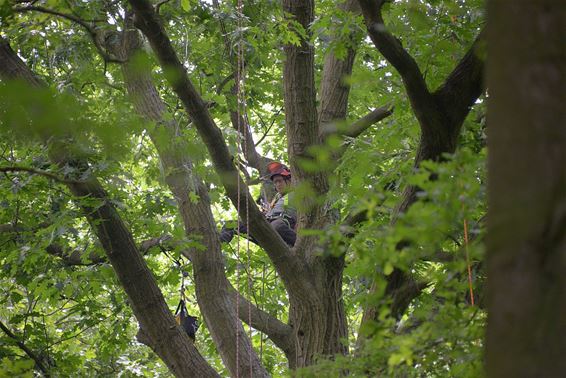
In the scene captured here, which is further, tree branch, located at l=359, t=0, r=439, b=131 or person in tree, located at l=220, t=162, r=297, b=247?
person in tree, located at l=220, t=162, r=297, b=247

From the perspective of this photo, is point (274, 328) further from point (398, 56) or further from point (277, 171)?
point (398, 56)

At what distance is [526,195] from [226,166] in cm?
357

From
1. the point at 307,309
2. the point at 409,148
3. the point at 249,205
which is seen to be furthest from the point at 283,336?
the point at 409,148

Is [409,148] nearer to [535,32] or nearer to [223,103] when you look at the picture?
[223,103]

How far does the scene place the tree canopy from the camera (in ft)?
12.2

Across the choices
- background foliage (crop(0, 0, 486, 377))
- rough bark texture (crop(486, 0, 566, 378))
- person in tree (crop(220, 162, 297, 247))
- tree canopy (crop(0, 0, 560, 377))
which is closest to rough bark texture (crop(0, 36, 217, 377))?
tree canopy (crop(0, 0, 560, 377))

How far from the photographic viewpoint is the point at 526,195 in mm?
1311

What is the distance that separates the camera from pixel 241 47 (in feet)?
17.8

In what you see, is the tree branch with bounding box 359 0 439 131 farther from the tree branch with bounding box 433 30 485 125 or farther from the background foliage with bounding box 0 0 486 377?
the background foliage with bounding box 0 0 486 377

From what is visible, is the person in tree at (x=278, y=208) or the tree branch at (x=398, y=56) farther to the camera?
the person in tree at (x=278, y=208)

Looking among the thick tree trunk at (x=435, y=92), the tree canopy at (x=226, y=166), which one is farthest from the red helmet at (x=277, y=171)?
the thick tree trunk at (x=435, y=92)

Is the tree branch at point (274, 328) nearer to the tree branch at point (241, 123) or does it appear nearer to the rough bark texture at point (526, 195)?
the tree branch at point (241, 123)

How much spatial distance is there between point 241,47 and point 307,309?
1700mm

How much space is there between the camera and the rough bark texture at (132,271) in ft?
15.4
